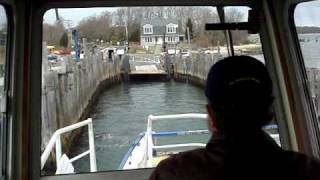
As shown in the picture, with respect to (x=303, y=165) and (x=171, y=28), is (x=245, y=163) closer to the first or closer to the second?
(x=303, y=165)

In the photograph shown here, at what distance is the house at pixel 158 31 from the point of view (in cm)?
255

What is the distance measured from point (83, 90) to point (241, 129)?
1.64m

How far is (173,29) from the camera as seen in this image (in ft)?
8.46

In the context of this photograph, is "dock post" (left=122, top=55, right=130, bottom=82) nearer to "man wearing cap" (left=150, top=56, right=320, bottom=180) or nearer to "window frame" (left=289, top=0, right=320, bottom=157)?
"window frame" (left=289, top=0, right=320, bottom=157)

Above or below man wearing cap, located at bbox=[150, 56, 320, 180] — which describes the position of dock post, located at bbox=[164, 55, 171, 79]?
above

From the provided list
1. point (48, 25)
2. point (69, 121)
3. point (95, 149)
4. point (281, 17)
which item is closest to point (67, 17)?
point (48, 25)

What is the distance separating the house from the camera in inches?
101

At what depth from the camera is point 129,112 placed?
2654mm

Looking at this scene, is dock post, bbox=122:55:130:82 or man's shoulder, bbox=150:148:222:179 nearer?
man's shoulder, bbox=150:148:222:179

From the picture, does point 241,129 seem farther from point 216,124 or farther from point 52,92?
point 52,92

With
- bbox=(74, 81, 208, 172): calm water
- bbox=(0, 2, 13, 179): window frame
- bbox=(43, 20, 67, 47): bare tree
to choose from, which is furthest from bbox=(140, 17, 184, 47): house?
bbox=(0, 2, 13, 179): window frame

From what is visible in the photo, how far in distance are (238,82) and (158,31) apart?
1.60m

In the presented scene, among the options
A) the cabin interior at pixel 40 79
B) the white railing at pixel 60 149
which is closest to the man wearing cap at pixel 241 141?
the cabin interior at pixel 40 79

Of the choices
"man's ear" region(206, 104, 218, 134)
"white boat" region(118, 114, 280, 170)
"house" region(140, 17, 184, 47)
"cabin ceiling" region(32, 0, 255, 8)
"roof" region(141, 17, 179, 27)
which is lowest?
"white boat" region(118, 114, 280, 170)
